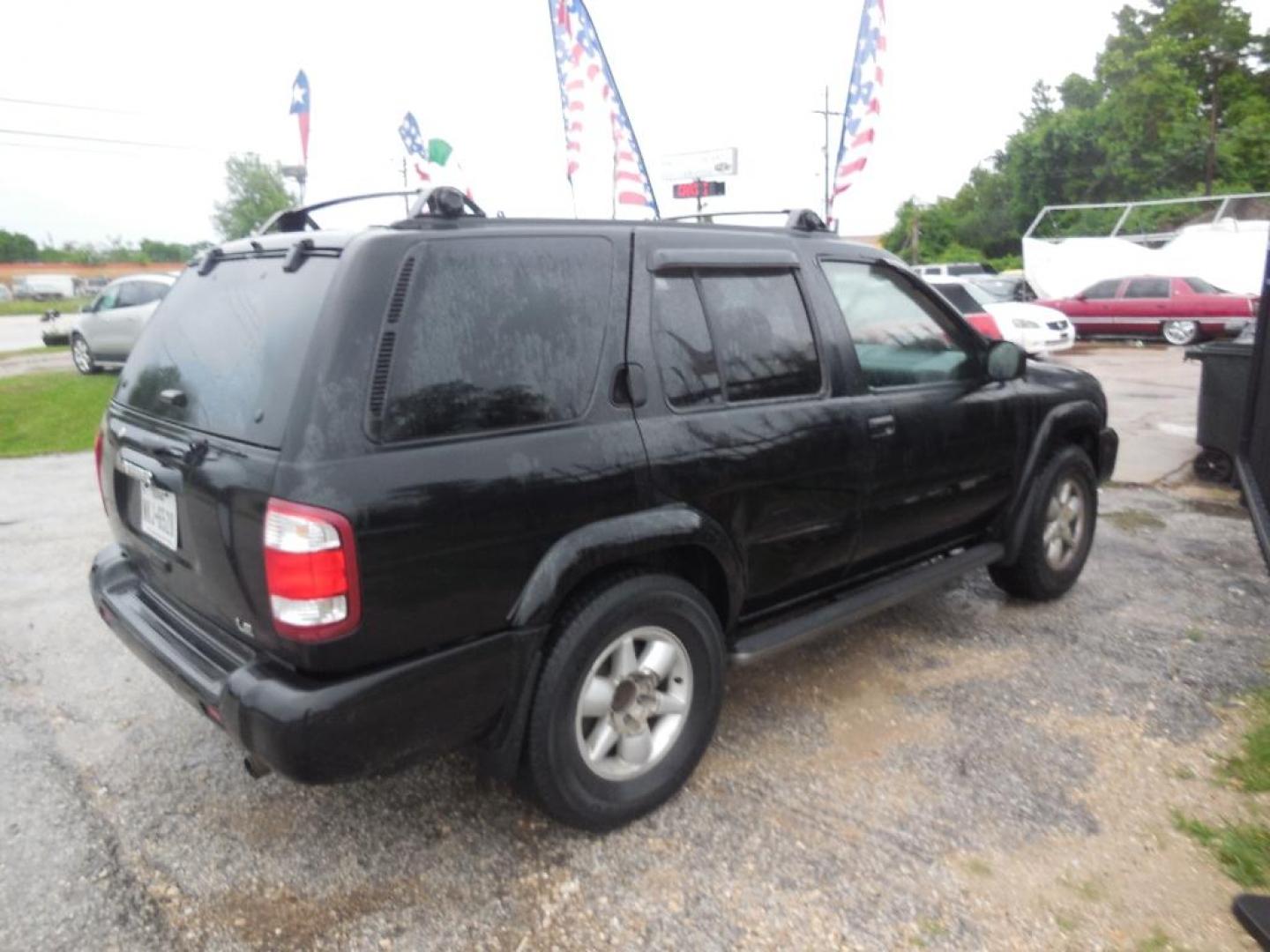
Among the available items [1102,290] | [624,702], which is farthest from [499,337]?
[1102,290]

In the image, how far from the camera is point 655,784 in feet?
9.52

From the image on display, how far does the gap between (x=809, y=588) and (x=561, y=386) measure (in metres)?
1.38

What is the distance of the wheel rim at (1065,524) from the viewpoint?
452 cm

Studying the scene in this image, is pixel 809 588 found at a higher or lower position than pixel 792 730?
higher

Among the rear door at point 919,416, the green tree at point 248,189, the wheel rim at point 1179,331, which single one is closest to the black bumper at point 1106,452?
the rear door at point 919,416

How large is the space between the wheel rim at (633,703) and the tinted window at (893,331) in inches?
55.6

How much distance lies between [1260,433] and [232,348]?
150 inches

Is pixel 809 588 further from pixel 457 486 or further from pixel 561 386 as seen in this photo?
pixel 457 486

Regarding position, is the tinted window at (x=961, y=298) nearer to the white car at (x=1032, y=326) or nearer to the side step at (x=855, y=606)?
the white car at (x=1032, y=326)

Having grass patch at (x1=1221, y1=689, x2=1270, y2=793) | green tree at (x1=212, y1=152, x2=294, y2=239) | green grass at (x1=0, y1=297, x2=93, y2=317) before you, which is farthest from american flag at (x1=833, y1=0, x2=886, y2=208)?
green tree at (x1=212, y1=152, x2=294, y2=239)

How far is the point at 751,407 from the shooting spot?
3096 mm

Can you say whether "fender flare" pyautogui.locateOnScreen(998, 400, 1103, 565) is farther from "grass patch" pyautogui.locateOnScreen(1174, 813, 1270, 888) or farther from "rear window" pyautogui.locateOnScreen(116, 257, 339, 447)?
"rear window" pyautogui.locateOnScreen(116, 257, 339, 447)

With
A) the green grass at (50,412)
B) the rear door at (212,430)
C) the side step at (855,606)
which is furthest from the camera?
the green grass at (50,412)

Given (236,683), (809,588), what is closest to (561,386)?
(236,683)
